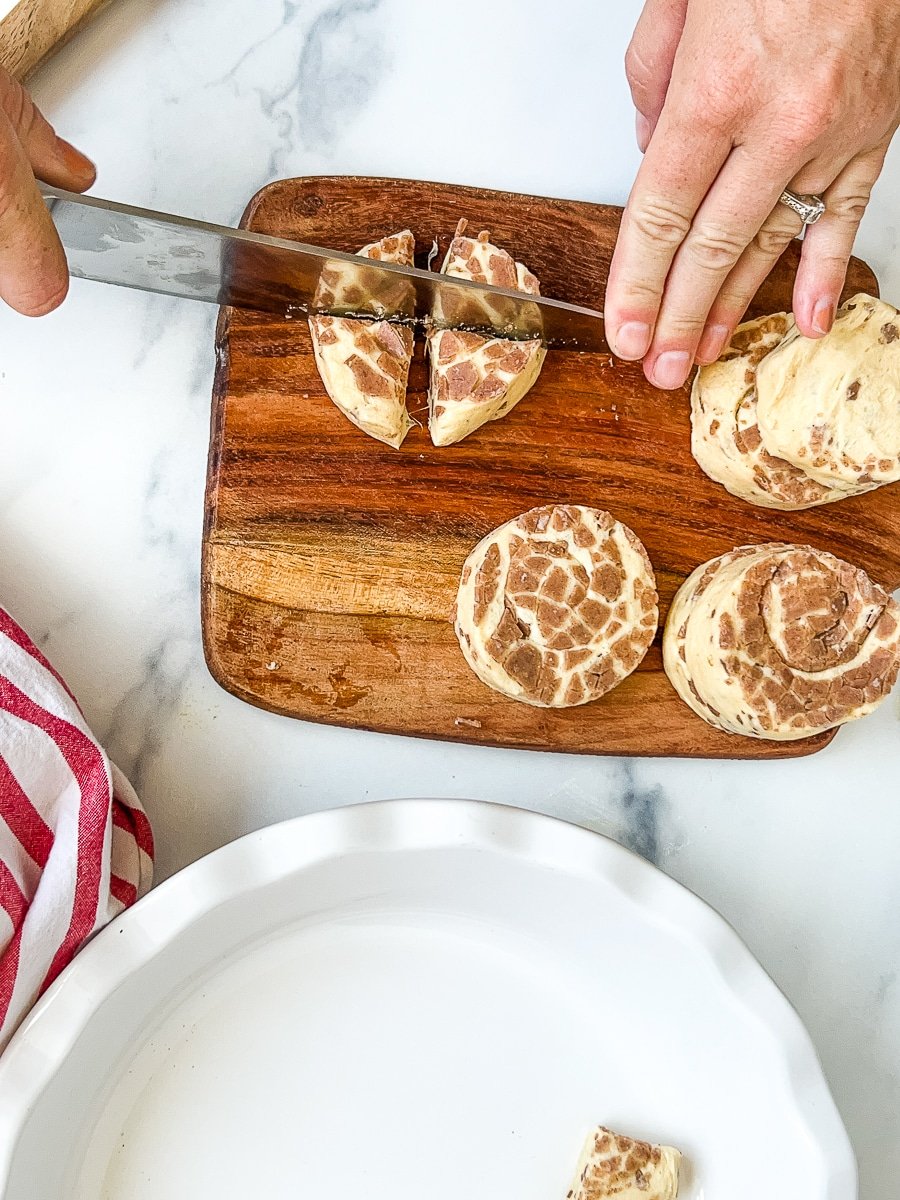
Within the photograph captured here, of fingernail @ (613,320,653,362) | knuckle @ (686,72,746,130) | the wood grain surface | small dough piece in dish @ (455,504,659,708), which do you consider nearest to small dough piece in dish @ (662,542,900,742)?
small dough piece in dish @ (455,504,659,708)

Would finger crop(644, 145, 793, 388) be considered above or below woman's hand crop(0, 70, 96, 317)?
below

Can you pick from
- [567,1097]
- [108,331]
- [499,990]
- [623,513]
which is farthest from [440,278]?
[567,1097]

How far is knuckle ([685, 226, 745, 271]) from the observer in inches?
53.9

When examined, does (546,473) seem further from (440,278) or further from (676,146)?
(676,146)

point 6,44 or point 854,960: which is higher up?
point 6,44

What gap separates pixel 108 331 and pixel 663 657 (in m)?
1.04

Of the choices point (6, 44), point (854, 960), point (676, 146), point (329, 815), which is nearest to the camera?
point (676, 146)

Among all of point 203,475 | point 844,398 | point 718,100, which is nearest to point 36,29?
point 203,475

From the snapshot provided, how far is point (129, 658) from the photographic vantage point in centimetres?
168

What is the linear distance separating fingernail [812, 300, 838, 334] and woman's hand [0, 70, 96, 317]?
3.33 feet

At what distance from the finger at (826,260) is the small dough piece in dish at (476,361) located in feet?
1.27

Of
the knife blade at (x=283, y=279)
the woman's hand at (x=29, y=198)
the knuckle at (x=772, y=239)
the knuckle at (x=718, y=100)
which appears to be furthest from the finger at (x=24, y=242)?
the knuckle at (x=772, y=239)

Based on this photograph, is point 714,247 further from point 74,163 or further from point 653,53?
point 74,163

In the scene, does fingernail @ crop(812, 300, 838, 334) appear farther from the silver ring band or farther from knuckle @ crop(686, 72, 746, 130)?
knuckle @ crop(686, 72, 746, 130)
